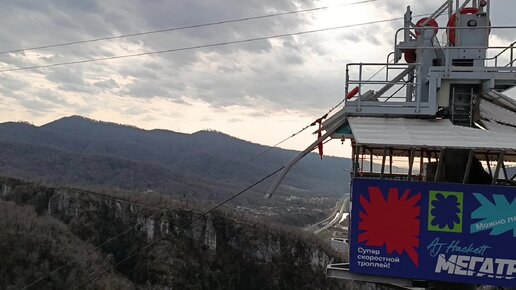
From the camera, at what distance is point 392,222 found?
41.9 feet

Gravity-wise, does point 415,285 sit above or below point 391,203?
below

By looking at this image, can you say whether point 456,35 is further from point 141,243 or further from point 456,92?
point 141,243

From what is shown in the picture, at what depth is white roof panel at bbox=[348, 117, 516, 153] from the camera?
12.3 meters

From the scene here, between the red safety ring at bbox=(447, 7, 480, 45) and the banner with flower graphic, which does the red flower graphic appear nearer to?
the banner with flower graphic

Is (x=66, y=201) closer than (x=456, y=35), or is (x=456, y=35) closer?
(x=456, y=35)

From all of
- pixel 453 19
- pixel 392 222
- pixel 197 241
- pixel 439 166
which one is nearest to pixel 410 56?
A: pixel 453 19

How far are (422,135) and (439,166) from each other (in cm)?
202

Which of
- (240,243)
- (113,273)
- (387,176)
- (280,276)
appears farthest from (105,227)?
(387,176)

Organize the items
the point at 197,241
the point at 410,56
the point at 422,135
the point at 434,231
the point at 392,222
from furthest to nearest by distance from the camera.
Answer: the point at 197,241 < the point at 410,56 < the point at 422,135 < the point at 392,222 < the point at 434,231

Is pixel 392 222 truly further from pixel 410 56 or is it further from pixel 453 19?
pixel 453 19

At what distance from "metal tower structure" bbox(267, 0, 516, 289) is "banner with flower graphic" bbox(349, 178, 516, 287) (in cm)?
3

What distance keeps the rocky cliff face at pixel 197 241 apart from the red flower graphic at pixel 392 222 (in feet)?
372

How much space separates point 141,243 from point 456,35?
122389mm

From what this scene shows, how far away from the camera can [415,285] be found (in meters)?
13.3
